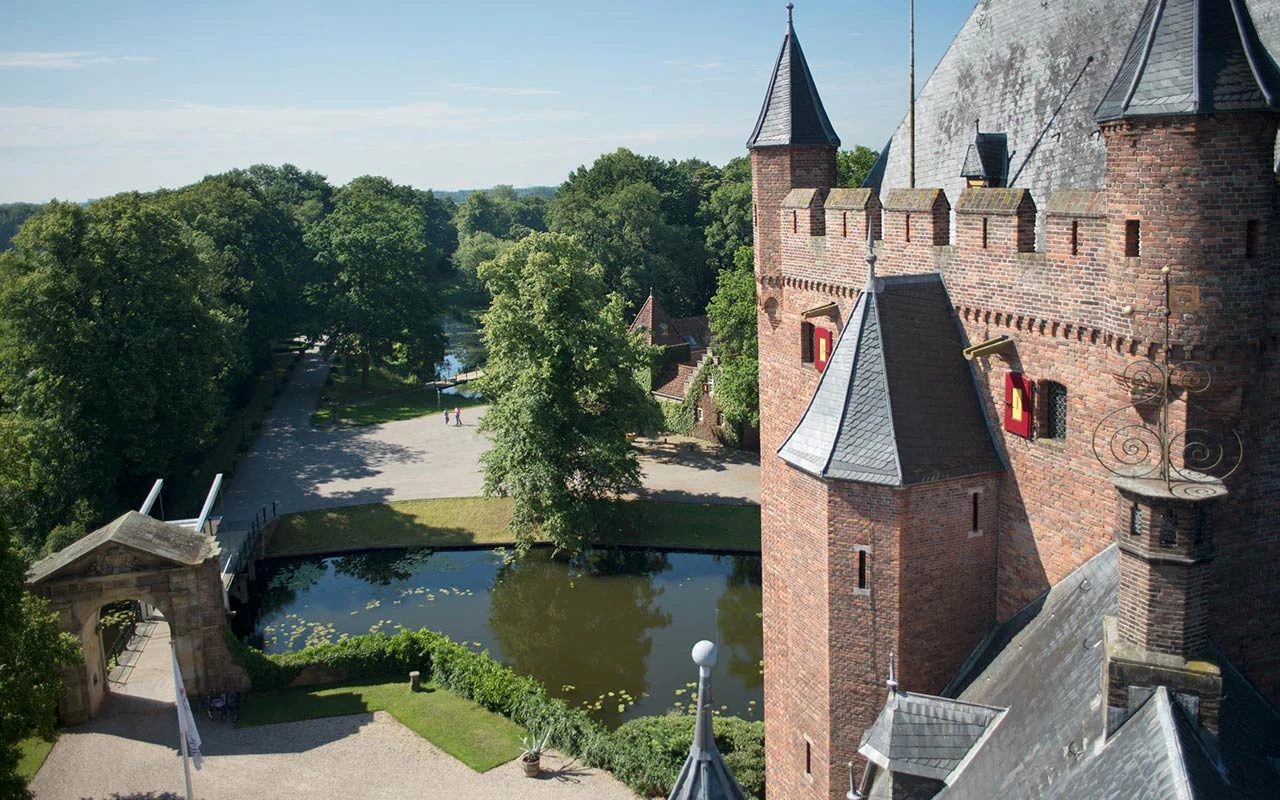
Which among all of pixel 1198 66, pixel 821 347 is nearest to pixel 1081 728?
pixel 1198 66

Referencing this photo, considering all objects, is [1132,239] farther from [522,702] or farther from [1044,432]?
[522,702]

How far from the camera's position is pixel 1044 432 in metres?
13.7

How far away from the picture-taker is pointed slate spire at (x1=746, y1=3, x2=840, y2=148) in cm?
1852

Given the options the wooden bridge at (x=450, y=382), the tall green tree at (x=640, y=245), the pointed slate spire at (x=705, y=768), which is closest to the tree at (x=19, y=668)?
the pointed slate spire at (x=705, y=768)

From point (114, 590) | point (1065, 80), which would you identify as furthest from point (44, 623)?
point (1065, 80)

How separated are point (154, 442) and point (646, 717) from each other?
2211 centimetres

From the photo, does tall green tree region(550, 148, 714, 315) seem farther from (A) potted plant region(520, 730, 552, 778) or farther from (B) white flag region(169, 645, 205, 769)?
(B) white flag region(169, 645, 205, 769)

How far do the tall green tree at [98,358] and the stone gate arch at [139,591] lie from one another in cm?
945

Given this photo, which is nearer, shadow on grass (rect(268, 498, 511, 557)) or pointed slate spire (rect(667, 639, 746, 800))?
pointed slate spire (rect(667, 639, 746, 800))

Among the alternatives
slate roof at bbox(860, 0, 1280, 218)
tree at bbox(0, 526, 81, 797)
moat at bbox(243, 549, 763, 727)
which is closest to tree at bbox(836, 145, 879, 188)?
moat at bbox(243, 549, 763, 727)

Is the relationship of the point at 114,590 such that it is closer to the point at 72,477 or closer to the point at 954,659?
the point at 72,477

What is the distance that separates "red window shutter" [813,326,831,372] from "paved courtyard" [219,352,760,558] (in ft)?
76.0

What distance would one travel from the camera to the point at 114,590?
2617cm

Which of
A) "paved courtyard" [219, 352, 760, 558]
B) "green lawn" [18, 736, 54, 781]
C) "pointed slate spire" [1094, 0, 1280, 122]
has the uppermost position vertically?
"pointed slate spire" [1094, 0, 1280, 122]
